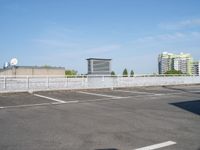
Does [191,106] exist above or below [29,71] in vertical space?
below

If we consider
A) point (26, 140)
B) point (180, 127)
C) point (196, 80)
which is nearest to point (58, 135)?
point (26, 140)

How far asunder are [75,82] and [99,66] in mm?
4239

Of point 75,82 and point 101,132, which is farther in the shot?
point 75,82

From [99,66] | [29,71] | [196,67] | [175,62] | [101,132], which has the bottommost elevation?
[101,132]

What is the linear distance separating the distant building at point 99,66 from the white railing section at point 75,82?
1.15 m

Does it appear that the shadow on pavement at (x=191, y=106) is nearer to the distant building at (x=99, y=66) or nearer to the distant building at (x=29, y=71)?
the distant building at (x=99, y=66)

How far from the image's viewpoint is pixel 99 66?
25.2 meters

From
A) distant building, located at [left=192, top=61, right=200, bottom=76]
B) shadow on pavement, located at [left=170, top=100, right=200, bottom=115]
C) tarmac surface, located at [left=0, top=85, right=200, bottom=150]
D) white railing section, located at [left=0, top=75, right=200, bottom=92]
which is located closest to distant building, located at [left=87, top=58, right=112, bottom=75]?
white railing section, located at [left=0, top=75, right=200, bottom=92]

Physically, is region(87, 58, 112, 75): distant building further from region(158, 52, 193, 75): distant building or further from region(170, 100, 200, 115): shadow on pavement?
region(158, 52, 193, 75): distant building

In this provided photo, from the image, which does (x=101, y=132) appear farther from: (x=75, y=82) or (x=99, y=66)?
(x=99, y=66)

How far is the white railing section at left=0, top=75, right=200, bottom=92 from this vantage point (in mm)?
18906

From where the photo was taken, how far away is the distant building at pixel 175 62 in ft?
336

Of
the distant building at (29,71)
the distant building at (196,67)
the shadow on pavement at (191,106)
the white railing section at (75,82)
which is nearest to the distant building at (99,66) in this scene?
the white railing section at (75,82)

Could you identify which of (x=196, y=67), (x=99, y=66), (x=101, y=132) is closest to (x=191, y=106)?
(x=101, y=132)
